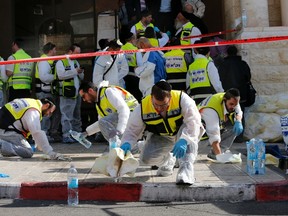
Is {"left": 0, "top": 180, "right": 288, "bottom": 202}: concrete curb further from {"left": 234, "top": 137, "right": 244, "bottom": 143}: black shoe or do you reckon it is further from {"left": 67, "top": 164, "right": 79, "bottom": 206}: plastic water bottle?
{"left": 234, "top": 137, "right": 244, "bottom": 143}: black shoe

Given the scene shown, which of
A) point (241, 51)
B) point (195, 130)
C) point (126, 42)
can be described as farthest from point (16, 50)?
point (195, 130)

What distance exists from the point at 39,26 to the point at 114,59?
4152mm

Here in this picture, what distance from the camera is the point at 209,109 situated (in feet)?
25.2

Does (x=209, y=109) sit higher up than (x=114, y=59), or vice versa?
(x=114, y=59)

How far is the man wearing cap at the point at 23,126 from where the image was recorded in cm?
803

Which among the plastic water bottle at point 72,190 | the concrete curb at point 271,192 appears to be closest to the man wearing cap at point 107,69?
the plastic water bottle at point 72,190

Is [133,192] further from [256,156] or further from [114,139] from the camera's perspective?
[256,156]

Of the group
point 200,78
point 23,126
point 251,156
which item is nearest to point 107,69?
point 200,78

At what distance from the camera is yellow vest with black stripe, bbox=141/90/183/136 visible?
6320mm

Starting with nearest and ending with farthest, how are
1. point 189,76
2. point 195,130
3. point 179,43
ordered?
point 195,130 → point 189,76 → point 179,43

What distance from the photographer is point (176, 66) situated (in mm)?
9969

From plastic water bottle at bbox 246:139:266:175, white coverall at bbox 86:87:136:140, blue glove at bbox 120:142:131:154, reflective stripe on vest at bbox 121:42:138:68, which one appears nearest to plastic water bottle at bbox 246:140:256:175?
plastic water bottle at bbox 246:139:266:175

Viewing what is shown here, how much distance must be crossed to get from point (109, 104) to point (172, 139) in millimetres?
1493

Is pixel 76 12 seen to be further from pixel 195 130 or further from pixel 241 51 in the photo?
pixel 195 130
